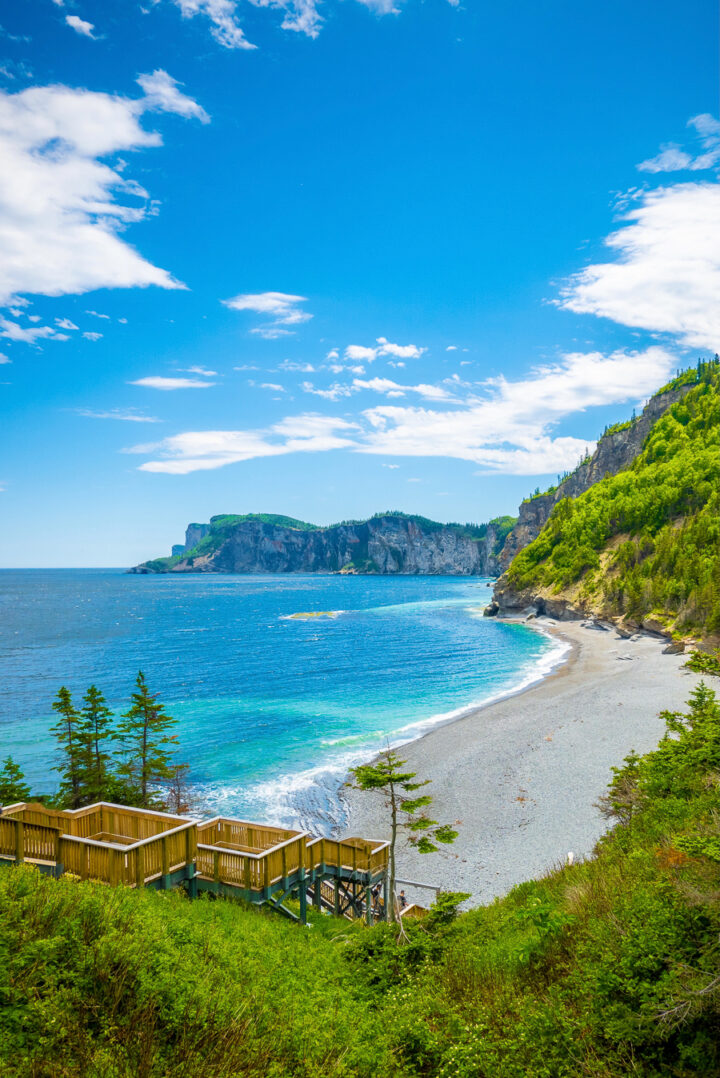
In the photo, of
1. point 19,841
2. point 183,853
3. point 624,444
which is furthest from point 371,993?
point 624,444

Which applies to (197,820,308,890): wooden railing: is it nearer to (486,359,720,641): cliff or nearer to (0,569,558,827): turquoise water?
(0,569,558,827): turquoise water

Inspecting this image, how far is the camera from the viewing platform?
11.3m

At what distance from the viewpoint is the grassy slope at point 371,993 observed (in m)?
5.77

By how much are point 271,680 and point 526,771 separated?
101 ft

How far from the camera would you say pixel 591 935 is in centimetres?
803

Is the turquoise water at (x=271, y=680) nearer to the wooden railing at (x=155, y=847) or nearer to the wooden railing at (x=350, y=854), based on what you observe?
the wooden railing at (x=350, y=854)

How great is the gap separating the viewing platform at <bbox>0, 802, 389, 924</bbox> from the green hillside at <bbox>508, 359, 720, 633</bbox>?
5809 cm

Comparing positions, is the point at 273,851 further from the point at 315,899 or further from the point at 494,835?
the point at 494,835

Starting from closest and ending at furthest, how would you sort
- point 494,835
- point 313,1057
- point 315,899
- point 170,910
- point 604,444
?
point 313,1057
point 170,910
point 315,899
point 494,835
point 604,444

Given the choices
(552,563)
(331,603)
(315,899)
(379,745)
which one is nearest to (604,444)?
(552,563)

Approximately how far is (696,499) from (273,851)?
107887 mm

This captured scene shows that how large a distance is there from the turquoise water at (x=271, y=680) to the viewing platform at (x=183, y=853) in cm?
1201

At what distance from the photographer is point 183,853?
12523 millimetres

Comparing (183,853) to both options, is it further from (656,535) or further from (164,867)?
(656,535)
